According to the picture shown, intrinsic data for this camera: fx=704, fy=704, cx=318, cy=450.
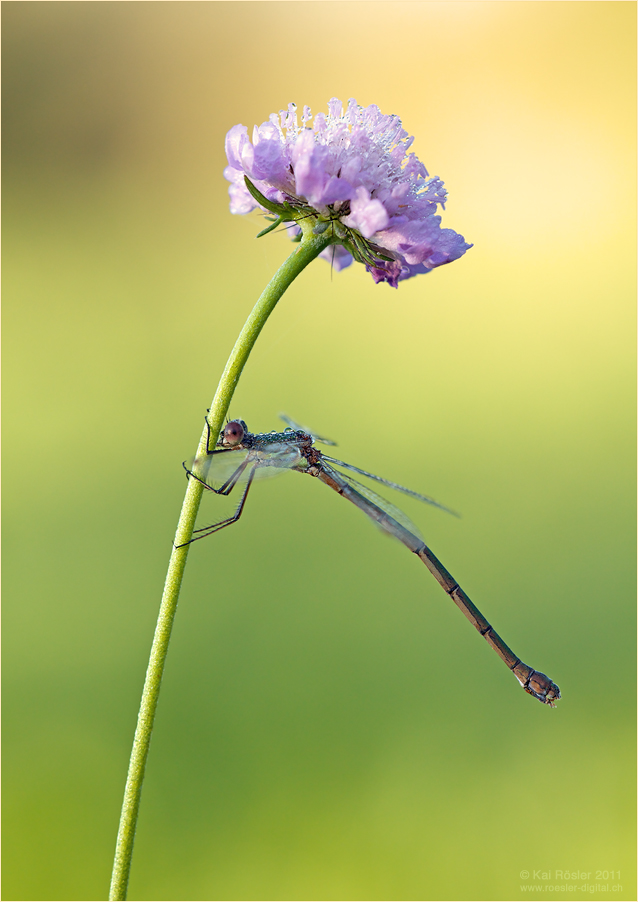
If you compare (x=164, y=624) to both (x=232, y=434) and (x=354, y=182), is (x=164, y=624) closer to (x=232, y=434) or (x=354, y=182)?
(x=232, y=434)

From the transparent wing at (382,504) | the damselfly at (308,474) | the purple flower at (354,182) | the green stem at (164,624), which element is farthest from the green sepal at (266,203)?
the transparent wing at (382,504)

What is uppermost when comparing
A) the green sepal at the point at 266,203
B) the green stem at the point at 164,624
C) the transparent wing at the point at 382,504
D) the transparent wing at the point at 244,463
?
the green sepal at the point at 266,203

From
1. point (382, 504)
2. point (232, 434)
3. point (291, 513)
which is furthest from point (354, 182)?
point (291, 513)

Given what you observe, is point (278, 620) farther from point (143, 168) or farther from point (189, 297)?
point (143, 168)

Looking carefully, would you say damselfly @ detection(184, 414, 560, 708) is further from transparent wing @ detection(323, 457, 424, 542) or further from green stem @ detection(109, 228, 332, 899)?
green stem @ detection(109, 228, 332, 899)

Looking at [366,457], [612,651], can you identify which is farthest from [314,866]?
[366,457]

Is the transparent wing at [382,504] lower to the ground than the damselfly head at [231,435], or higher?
higher

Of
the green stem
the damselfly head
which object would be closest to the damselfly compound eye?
the damselfly head

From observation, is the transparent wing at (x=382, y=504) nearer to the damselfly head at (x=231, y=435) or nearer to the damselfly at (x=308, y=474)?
the damselfly at (x=308, y=474)
